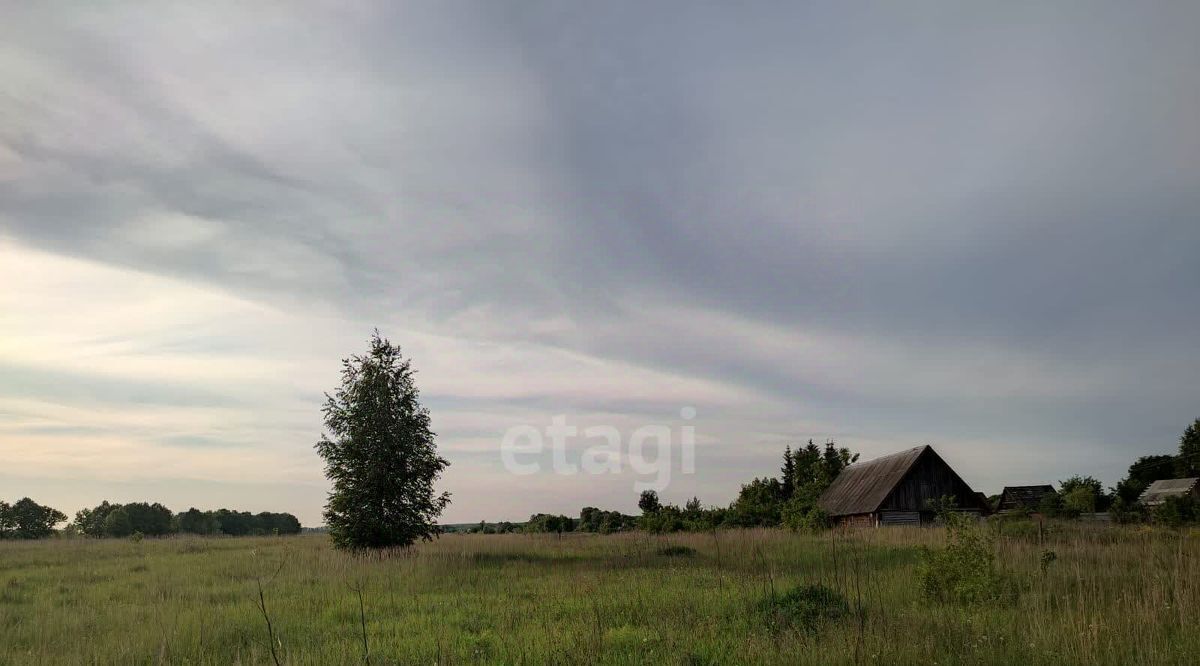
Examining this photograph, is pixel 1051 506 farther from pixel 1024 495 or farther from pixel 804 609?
pixel 804 609

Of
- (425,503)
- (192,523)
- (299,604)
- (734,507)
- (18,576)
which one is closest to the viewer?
(299,604)

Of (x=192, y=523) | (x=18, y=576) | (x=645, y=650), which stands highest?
(x=645, y=650)

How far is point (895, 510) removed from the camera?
3484 centimetres

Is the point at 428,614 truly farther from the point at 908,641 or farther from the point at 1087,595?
the point at 1087,595

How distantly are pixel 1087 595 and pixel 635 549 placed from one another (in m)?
15.4

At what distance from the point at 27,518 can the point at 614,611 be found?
3275 inches

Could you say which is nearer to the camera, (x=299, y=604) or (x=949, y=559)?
(x=949, y=559)

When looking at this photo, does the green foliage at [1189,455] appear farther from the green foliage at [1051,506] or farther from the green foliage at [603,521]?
the green foliage at [603,521]

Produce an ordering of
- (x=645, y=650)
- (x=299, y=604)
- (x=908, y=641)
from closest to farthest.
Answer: (x=908, y=641) → (x=645, y=650) → (x=299, y=604)

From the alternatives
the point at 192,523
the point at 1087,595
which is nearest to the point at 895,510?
the point at 1087,595

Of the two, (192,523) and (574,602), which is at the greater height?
(574,602)

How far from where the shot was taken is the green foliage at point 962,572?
10.2m

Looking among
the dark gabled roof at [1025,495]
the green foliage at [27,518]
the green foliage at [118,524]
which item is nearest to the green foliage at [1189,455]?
the dark gabled roof at [1025,495]

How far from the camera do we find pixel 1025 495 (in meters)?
58.3
